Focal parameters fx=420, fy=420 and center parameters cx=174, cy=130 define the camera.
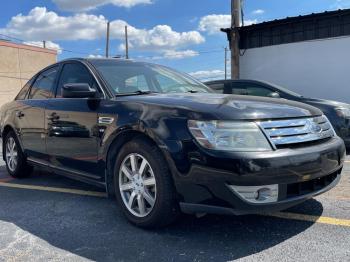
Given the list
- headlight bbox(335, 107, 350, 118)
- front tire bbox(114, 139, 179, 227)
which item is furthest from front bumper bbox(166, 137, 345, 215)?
headlight bbox(335, 107, 350, 118)

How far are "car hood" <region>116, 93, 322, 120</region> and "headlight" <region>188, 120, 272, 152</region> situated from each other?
2.5 inches

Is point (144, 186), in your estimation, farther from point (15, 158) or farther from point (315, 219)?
point (15, 158)

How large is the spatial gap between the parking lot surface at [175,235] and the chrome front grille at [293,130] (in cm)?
79

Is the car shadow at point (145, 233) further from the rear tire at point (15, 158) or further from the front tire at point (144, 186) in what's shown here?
the rear tire at point (15, 158)

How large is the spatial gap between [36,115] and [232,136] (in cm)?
303

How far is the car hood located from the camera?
10.6 feet

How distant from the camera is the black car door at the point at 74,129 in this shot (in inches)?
166

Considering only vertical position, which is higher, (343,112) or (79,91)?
(79,91)

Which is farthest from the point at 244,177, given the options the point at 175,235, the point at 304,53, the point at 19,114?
the point at 304,53

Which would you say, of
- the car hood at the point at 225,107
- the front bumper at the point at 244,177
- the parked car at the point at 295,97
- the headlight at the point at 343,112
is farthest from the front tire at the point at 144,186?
the headlight at the point at 343,112

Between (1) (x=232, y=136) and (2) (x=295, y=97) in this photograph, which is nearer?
(1) (x=232, y=136)

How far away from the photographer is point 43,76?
5.62 metres

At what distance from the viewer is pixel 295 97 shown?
25.2 feet

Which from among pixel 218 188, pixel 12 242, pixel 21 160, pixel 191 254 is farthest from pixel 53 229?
pixel 21 160
